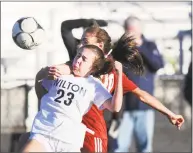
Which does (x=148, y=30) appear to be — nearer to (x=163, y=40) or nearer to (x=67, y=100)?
(x=163, y=40)

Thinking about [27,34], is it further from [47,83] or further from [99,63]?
[99,63]

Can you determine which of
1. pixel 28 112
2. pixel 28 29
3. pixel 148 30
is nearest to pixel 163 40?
pixel 148 30

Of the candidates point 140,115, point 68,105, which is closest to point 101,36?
point 68,105

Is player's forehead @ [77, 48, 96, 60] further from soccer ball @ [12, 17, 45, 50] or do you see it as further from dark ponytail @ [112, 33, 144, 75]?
soccer ball @ [12, 17, 45, 50]

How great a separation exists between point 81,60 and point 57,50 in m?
4.19

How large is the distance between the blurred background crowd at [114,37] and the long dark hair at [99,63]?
3658 millimetres

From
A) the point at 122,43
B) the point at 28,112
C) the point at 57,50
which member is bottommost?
the point at 28,112

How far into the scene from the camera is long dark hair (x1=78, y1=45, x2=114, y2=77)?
4.41 metres

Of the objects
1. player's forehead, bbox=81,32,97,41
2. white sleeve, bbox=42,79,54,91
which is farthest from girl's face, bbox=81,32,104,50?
white sleeve, bbox=42,79,54,91

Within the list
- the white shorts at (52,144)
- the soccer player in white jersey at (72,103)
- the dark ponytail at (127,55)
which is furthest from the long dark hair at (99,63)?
the white shorts at (52,144)

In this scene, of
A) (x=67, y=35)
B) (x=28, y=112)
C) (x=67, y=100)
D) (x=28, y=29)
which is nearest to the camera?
(x=67, y=100)

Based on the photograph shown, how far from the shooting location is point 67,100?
4.37m

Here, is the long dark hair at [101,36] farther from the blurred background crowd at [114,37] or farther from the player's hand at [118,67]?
the blurred background crowd at [114,37]

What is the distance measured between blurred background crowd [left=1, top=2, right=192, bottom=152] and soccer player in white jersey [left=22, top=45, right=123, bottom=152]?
12.1ft
